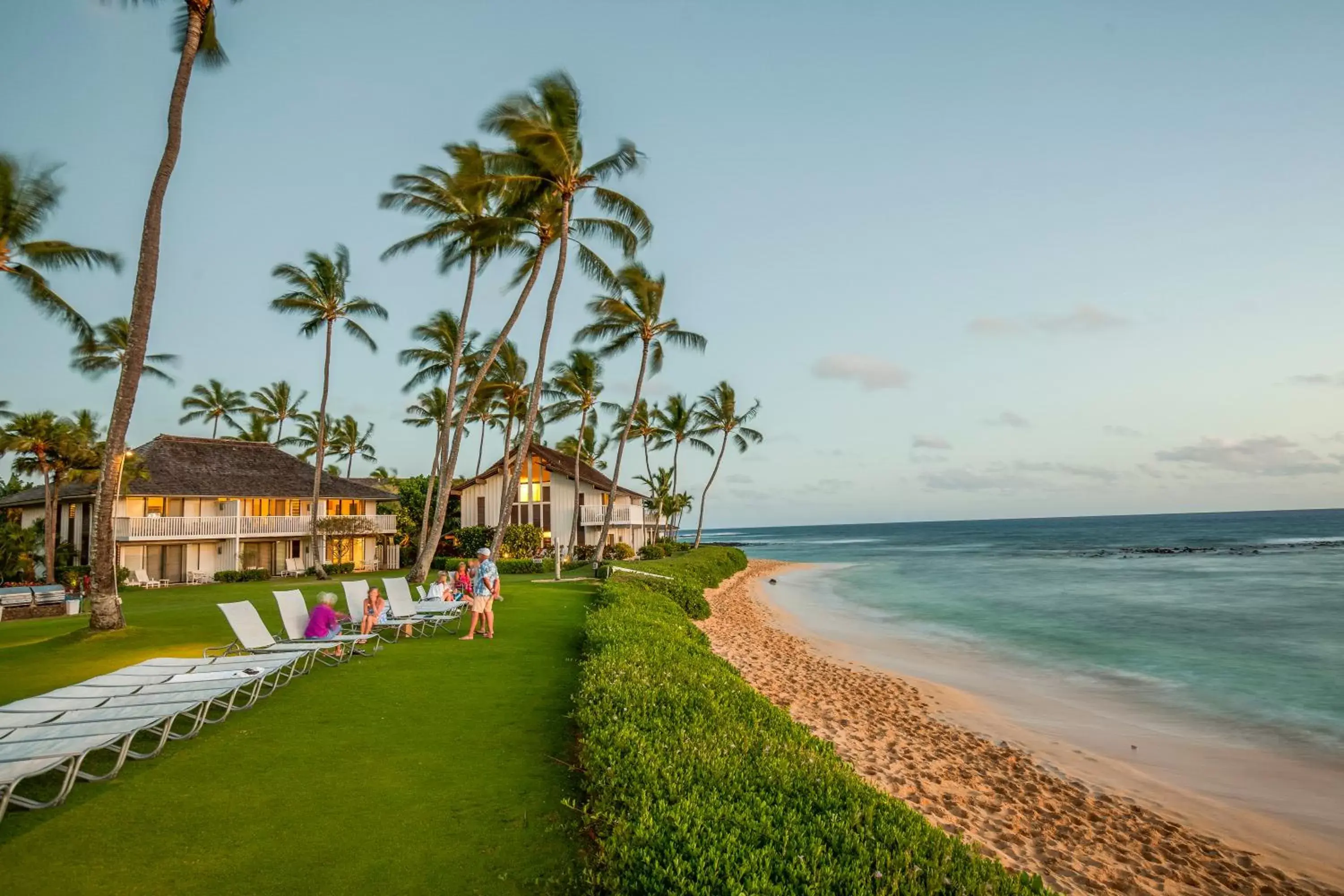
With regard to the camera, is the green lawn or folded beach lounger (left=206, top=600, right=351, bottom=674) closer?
the green lawn

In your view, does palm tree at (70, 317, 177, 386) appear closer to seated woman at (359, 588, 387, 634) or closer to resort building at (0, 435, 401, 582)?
resort building at (0, 435, 401, 582)

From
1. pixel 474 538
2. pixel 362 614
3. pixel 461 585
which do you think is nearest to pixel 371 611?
pixel 362 614

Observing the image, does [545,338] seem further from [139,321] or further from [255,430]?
[255,430]

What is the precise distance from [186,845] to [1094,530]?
5642 inches

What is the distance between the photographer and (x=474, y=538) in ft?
124

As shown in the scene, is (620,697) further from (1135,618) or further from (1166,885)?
(1135,618)

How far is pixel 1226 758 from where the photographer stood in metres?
10.6

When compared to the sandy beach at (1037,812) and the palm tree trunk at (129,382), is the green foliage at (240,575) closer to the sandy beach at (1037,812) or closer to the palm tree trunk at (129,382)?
the palm tree trunk at (129,382)

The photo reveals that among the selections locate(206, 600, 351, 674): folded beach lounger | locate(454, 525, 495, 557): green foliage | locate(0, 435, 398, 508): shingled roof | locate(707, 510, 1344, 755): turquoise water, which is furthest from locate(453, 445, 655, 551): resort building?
locate(206, 600, 351, 674): folded beach lounger

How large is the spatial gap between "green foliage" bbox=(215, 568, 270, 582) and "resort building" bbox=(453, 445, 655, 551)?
11.8 meters

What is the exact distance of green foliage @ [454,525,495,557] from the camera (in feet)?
123

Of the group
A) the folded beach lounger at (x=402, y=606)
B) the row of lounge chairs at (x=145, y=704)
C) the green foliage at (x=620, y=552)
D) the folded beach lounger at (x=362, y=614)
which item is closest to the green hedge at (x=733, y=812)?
the row of lounge chairs at (x=145, y=704)

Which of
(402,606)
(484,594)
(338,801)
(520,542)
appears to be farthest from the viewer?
(520,542)

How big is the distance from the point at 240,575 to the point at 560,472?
54.0ft
